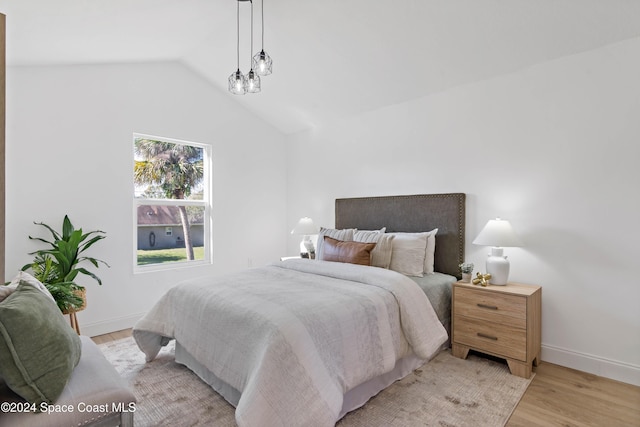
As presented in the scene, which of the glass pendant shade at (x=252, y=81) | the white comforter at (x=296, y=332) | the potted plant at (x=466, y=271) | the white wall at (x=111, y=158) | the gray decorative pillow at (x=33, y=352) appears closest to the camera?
the gray decorative pillow at (x=33, y=352)

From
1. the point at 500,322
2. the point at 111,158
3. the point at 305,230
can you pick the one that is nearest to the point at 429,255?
the point at 500,322

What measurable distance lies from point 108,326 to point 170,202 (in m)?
1.45

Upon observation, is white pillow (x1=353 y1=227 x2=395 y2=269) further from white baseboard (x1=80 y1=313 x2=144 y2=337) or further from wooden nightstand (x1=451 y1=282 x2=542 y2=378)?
white baseboard (x1=80 y1=313 x2=144 y2=337)

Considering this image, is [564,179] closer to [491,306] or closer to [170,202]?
[491,306]

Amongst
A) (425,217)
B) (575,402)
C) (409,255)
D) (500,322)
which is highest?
(425,217)

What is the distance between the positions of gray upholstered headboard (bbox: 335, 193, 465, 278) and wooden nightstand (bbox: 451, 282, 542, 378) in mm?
519

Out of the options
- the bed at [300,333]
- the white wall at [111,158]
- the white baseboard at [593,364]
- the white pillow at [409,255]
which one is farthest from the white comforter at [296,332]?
the white wall at [111,158]

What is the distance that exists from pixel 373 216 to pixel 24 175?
3345 millimetres

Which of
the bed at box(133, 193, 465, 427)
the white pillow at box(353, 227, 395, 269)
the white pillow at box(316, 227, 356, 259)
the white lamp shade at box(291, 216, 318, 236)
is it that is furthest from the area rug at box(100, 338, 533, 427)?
the white lamp shade at box(291, 216, 318, 236)

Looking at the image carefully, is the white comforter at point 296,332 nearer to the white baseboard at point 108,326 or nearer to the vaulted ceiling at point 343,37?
the white baseboard at point 108,326

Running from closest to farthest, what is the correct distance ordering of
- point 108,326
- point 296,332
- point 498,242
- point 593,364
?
point 296,332, point 593,364, point 498,242, point 108,326

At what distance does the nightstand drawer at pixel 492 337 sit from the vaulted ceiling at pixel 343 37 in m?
2.12

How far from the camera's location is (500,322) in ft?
8.14

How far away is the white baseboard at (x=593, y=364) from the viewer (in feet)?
7.66
